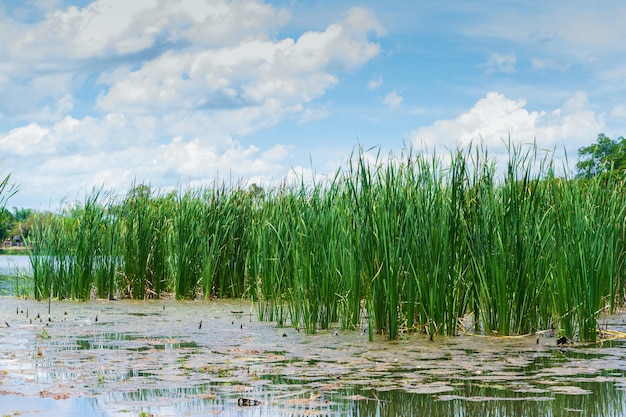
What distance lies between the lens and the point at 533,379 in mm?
5965

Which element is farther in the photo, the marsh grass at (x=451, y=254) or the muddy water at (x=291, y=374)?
the marsh grass at (x=451, y=254)

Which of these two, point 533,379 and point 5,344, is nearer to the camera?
point 533,379

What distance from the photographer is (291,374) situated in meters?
6.18

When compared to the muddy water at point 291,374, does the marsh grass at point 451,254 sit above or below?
above

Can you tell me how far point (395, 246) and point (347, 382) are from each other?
2.24 meters

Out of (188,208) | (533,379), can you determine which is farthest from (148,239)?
(533,379)

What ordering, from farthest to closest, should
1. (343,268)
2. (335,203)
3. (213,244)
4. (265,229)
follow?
(213,244) → (265,229) → (335,203) → (343,268)

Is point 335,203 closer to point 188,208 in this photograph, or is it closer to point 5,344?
point 5,344

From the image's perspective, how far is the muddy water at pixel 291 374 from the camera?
16.7ft

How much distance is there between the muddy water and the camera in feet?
16.7

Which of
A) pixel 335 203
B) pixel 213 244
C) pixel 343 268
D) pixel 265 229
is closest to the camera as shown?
pixel 343 268

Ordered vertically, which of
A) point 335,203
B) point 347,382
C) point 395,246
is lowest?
point 347,382

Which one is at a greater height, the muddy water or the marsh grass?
the marsh grass

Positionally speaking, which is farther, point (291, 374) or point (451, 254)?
point (451, 254)
